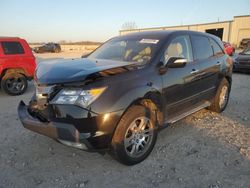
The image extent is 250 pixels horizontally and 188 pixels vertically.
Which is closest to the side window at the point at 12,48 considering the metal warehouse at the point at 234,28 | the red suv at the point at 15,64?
the red suv at the point at 15,64

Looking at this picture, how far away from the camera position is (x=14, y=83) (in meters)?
7.89

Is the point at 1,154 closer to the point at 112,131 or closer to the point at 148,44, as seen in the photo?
the point at 112,131

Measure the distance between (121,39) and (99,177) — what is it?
2.63 m

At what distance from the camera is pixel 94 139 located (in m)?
2.87

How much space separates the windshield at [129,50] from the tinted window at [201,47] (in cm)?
102

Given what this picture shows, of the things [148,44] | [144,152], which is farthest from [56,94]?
[148,44]

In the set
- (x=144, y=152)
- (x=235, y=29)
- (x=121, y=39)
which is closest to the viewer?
(x=144, y=152)

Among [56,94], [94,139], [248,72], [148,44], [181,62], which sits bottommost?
[248,72]

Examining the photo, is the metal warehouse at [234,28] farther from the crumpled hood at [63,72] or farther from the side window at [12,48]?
the crumpled hood at [63,72]

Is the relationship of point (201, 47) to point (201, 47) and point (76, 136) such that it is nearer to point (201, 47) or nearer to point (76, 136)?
point (201, 47)

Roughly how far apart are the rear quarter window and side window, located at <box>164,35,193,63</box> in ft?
18.6

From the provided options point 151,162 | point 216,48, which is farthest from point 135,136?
point 216,48

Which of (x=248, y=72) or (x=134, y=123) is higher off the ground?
(x=134, y=123)

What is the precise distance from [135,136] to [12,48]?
6.03 metres
